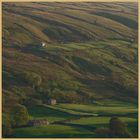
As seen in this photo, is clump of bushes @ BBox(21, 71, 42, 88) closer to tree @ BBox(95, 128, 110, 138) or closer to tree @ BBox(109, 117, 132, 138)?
tree @ BBox(95, 128, 110, 138)

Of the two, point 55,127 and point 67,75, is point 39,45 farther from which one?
point 55,127

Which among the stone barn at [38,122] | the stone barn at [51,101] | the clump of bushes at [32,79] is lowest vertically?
the stone barn at [38,122]

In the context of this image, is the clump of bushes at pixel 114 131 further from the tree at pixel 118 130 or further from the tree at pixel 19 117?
the tree at pixel 19 117

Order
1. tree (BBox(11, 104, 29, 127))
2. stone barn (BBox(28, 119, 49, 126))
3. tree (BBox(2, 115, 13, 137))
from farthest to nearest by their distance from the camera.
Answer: tree (BBox(11, 104, 29, 127)) → stone barn (BBox(28, 119, 49, 126)) → tree (BBox(2, 115, 13, 137))

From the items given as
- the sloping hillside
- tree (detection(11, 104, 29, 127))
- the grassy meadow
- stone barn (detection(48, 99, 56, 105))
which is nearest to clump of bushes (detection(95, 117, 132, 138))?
the grassy meadow

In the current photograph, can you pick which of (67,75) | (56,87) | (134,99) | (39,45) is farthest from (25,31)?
(134,99)

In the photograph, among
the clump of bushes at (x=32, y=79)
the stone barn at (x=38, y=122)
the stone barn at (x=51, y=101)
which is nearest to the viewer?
the stone barn at (x=38, y=122)

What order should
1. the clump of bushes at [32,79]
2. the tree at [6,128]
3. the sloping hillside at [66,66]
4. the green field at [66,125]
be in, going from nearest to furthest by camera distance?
the green field at [66,125] → the tree at [6,128] → the sloping hillside at [66,66] → the clump of bushes at [32,79]

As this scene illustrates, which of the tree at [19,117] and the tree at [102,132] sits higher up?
the tree at [19,117]

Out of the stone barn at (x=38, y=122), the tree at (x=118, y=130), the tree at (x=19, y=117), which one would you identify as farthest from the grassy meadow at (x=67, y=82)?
the stone barn at (x=38, y=122)
